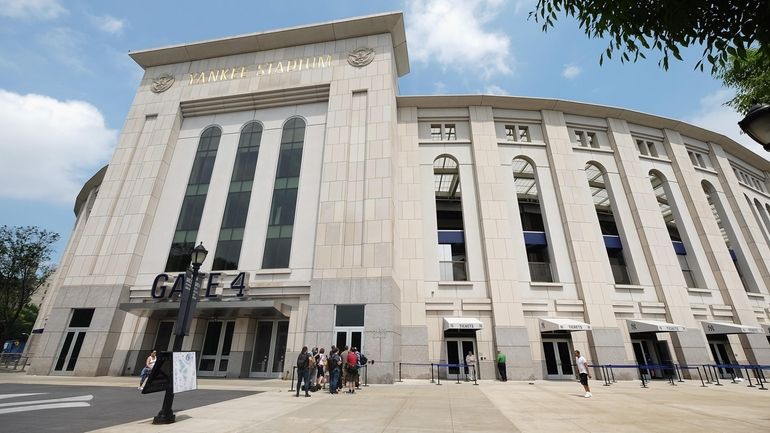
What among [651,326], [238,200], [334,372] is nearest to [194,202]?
[238,200]

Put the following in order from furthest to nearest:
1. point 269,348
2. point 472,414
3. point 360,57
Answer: point 360,57
point 269,348
point 472,414

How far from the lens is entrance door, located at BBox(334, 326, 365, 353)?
59.3 ft

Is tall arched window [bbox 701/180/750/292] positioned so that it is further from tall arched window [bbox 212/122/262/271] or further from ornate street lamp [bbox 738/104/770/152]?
tall arched window [bbox 212/122/262/271]

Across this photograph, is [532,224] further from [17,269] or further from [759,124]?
[17,269]

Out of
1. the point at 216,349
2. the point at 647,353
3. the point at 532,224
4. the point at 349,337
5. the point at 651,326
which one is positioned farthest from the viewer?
the point at 532,224

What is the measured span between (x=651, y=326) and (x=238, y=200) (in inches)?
1051

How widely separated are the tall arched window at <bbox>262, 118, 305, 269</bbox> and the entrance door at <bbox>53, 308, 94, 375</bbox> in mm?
11276

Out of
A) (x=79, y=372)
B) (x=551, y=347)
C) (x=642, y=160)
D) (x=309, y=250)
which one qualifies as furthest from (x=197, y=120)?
(x=642, y=160)

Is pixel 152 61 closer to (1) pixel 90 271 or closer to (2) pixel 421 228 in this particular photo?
(1) pixel 90 271

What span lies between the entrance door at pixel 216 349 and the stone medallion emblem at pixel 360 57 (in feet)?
64.8

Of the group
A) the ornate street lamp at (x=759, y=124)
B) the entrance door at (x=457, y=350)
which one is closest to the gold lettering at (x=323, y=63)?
the entrance door at (x=457, y=350)

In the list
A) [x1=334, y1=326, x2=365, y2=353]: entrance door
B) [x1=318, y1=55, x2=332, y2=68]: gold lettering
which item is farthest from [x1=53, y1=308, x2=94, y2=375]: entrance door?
[x1=318, y1=55, x2=332, y2=68]: gold lettering

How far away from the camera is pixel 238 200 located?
23.2 m

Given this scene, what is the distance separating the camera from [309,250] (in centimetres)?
2080
